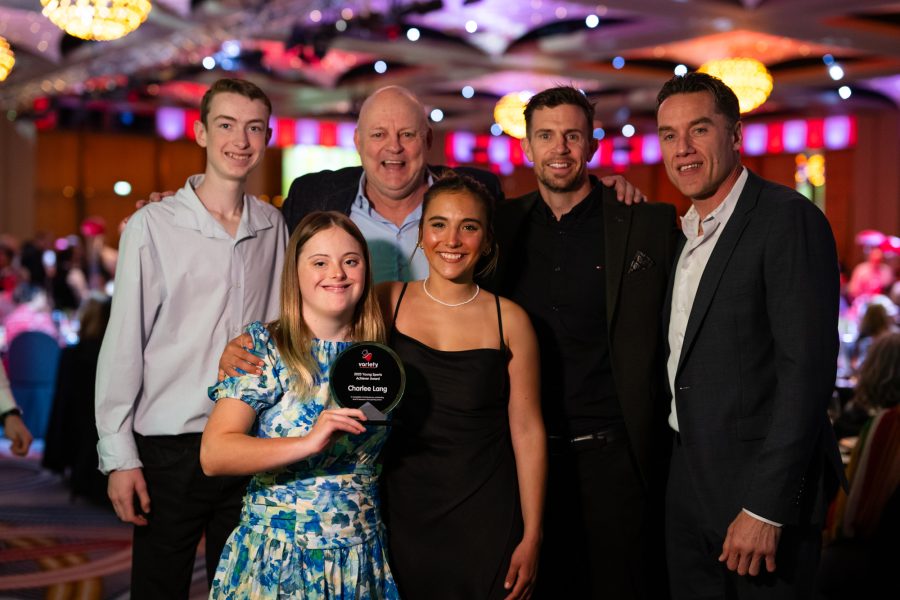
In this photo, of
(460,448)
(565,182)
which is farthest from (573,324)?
(460,448)

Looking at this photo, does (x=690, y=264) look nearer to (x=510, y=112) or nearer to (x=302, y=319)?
(x=302, y=319)

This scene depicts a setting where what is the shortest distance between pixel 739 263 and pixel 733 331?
162mm

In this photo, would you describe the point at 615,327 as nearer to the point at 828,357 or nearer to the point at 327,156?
the point at 828,357

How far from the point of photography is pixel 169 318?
2.63 metres

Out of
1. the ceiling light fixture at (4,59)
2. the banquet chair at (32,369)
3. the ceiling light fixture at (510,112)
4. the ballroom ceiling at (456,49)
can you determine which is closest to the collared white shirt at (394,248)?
the banquet chair at (32,369)

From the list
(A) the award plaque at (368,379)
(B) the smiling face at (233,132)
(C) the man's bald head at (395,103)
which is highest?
(C) the man's bald head at (395,103)

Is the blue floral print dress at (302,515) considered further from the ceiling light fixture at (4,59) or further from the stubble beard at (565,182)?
the ceiling light fixture at (4,59)

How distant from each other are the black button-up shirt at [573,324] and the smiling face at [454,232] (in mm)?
517

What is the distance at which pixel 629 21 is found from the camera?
1083 centimetres

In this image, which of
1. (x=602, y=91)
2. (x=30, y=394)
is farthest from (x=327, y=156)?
(x=30, y=394)

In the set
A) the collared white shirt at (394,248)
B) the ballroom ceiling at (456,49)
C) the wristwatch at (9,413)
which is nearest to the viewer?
the wristwatch at (9,413)

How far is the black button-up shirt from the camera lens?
279 cm

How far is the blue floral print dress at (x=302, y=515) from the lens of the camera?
7.00 feet

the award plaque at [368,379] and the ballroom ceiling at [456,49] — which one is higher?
the ballroom ceiling at [456,49]
